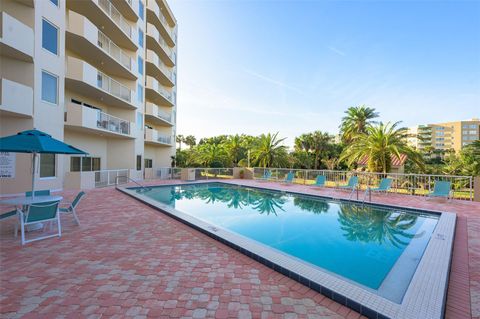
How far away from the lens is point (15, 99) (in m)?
9.12

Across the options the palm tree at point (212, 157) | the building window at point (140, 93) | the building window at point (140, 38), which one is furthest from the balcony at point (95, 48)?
the palm tree at point (212, 157)

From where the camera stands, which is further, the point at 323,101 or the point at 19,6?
the point at 323,101

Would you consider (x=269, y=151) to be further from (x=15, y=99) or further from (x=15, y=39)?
(x=15, y=39)

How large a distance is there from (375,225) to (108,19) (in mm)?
18494

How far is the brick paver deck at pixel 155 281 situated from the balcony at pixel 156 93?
57.2 ft

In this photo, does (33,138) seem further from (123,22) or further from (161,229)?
(123,22)

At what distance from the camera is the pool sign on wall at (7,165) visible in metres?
9.53

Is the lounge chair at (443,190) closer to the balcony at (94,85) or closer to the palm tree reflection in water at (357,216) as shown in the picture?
the palm tree reflection in water at (357,216)

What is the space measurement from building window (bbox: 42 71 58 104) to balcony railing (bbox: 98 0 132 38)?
621cm

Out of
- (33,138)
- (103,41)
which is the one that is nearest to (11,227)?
(33,138)

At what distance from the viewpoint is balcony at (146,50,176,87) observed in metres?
20.1

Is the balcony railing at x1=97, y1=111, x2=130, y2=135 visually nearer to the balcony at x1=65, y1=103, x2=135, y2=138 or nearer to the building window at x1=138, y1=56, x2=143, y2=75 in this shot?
the balcony at x1=65, y1=103, x2=135, y2=138

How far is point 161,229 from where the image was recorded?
5836 mm

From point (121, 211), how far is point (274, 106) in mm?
29186
